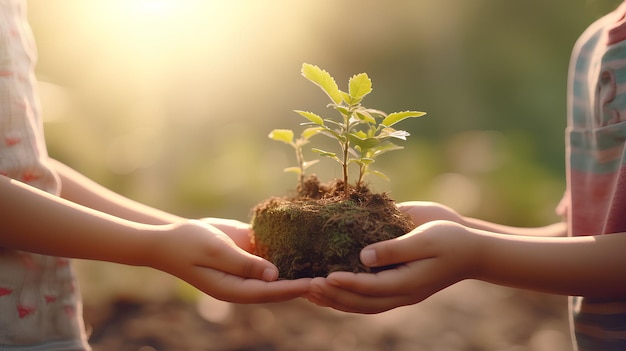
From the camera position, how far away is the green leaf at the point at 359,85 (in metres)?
0.99

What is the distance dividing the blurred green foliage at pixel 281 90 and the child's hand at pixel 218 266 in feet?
5.45

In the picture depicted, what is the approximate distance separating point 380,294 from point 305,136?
0.38 metres

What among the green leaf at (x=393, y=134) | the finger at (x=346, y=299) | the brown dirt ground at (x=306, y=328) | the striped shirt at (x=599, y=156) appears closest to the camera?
the finger at (x=346, y=299)

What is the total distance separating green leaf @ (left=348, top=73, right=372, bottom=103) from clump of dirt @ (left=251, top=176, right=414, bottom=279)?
0.57ft

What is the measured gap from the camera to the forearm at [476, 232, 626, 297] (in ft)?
3.19

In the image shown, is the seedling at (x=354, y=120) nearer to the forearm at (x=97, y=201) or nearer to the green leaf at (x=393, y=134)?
the green leaf at (x=393, y=134)

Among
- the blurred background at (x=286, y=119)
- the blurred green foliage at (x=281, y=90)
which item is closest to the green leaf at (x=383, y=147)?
the blurred background at (x=286, y=119)

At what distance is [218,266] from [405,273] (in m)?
0.31

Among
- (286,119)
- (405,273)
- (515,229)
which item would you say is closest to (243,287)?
(405,273)

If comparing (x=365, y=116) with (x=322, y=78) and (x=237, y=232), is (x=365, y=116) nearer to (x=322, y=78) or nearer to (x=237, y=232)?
(x=322, y=78)

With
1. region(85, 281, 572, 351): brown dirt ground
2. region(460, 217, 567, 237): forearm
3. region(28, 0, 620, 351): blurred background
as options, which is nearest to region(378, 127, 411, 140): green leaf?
region(460, 217, 567, 237): forearm

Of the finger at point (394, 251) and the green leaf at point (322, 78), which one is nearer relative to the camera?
the finger at point (394, 251)

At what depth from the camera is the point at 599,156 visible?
3.83ft

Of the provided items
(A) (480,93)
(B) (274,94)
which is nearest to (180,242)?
(B) (274,94)
